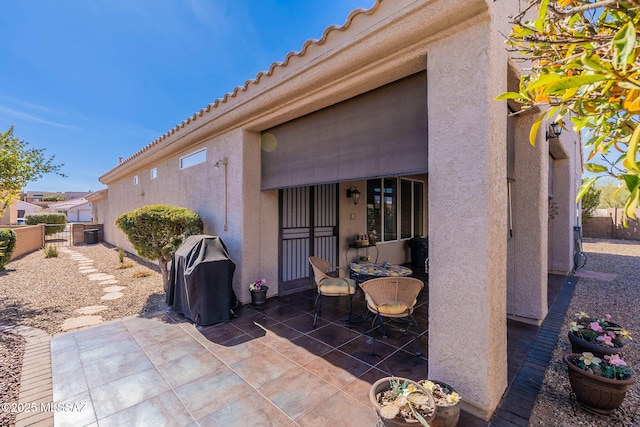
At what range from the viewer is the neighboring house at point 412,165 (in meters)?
2.56

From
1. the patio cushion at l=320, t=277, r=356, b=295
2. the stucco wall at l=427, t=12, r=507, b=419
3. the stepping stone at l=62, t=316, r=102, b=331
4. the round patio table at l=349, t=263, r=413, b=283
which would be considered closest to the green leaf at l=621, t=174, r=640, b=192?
the stucco wall at l=427, t=12, r=507, b=419

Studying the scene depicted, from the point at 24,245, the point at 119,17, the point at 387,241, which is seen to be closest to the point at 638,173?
the point at 387,241

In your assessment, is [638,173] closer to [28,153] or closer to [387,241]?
[387,241]

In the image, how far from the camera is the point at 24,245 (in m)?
12.3

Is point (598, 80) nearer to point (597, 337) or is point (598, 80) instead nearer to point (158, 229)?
point (597, 337)

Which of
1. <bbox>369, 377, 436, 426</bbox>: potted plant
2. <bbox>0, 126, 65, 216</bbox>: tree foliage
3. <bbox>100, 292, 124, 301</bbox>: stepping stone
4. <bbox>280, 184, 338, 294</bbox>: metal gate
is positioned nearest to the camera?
<bbox>369, 377, 436, 426</bbox>: potted plant

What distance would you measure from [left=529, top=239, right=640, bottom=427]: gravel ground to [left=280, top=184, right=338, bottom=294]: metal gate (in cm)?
504

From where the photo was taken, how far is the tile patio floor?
8.67ft

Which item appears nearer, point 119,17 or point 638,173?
point 638,173

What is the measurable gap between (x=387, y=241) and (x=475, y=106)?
7.12 meters

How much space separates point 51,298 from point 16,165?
329 cm

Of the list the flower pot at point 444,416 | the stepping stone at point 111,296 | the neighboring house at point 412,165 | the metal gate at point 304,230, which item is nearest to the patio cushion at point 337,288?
the neighboring house at point 412,165

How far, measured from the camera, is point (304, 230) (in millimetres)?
7105

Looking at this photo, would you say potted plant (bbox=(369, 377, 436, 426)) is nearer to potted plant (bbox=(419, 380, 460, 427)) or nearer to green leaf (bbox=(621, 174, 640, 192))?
potted plant (bbox=(419, 380, 460, 427))
